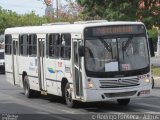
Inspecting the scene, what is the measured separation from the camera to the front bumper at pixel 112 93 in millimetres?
17500

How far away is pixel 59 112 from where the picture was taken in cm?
1806

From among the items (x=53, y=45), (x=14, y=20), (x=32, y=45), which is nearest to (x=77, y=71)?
(x=53, y=45)

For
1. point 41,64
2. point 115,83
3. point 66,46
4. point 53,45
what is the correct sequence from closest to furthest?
1. point 115,83
2. point 66,46
3. point 53,45
4. point 41,64

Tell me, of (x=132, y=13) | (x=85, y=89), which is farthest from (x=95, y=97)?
(x=132, y=13)

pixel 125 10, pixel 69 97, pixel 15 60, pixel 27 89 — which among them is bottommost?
pixel 27 89

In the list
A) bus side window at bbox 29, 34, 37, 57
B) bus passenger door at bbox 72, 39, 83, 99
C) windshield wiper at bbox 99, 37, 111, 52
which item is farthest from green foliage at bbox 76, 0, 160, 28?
windshield wiper at bbox 99, 37, 111, 52

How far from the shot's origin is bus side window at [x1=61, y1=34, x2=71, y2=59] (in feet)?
62.9

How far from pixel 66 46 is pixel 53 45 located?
1397 mm

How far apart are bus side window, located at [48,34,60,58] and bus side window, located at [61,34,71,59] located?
0.52 m

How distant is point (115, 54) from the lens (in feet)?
58.9

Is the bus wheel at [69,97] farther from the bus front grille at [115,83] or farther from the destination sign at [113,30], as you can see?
the destination sign at [113,30]

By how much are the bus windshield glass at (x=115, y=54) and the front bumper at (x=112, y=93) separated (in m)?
0.56

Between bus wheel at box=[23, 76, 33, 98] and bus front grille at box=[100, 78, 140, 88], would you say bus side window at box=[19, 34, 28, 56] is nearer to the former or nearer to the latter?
bus wheel at box=[23, 76, 33, 98]

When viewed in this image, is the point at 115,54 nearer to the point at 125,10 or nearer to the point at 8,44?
the point at 8,44
